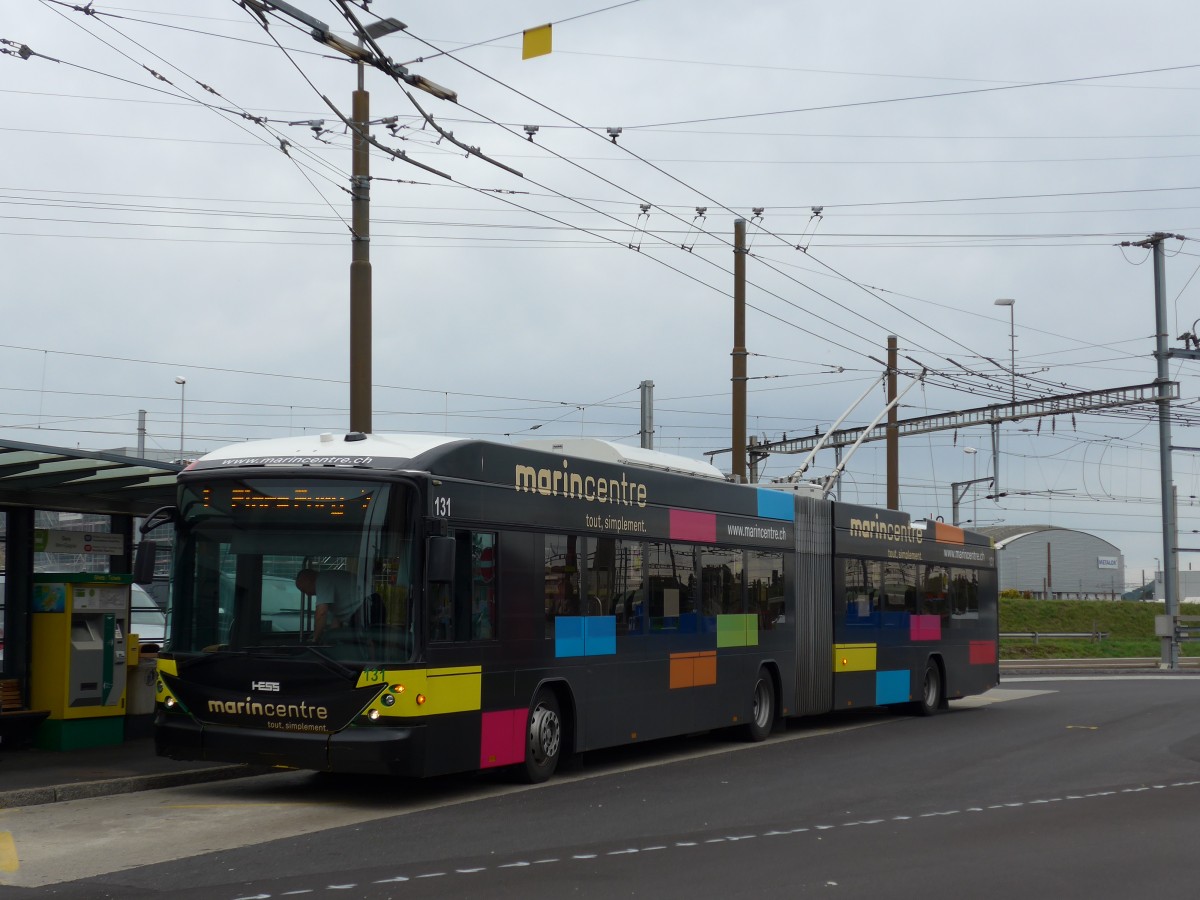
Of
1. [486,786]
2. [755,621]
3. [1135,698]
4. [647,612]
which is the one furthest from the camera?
[1135,698]

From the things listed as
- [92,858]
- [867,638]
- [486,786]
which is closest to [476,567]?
[486,786]

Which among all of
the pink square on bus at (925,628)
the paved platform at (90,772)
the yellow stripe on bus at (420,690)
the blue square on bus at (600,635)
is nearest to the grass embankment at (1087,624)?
the pink square on bus at (925,628)

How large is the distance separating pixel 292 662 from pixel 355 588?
0.75 m

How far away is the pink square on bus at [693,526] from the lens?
15.7 meters

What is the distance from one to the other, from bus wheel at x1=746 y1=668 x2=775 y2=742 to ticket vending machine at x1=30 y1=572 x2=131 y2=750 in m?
7.29

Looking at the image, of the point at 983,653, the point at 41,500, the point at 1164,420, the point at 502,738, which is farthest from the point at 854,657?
the point at 1164,420

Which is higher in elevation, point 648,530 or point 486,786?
Answer: point 648,530

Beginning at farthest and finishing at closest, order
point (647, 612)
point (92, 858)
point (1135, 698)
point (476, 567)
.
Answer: point (1135, 698), point (647, 612), point (476, 567), point (92, 858)

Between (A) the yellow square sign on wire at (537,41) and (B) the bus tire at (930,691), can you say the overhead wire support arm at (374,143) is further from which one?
(B) the bus tire at (930,691)

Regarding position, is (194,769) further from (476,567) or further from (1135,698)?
(1135,698)

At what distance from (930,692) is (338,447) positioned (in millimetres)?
13651

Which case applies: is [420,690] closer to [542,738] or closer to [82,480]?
[542,738]

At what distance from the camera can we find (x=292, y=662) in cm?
1116

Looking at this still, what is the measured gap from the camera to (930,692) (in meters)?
22.7
